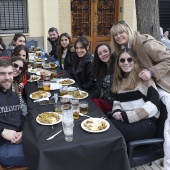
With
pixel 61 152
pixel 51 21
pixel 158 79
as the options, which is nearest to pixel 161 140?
pixel 158 79

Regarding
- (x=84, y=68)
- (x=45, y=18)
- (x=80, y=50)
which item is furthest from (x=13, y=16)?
(x=84, y=68)

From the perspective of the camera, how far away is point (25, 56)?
4137 mm

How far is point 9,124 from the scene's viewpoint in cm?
247

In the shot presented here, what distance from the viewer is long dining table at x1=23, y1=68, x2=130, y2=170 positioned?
1.88 metres

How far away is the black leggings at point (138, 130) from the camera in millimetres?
2496

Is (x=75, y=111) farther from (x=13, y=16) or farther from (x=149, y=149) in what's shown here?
(x=13, y=16)

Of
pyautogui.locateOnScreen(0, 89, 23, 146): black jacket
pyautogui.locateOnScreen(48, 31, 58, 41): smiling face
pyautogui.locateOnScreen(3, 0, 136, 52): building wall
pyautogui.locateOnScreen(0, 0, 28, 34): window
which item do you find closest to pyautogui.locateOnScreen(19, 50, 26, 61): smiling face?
pyautogui.locateOnScreen(0, 89, 23, 146): black jacket

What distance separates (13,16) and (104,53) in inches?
228

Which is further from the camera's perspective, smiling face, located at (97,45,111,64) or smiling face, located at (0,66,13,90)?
smiling face, located at (97,45,111,64)

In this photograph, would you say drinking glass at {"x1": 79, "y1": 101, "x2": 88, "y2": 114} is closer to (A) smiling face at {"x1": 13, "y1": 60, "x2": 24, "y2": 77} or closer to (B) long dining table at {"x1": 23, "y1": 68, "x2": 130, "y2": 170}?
(B) long dining table at {"x1": 23, "y1": 68, "x2": 130, "y2": 170}

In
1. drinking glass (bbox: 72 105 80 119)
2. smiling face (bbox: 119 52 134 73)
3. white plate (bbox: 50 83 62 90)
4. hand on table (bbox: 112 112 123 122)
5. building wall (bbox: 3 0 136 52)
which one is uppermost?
building wall (bbox: 3 0 136 52)

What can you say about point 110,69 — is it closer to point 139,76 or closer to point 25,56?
point 139,76

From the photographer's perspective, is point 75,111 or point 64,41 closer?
point 75,111

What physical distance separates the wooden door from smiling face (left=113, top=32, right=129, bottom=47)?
20.0 feet
